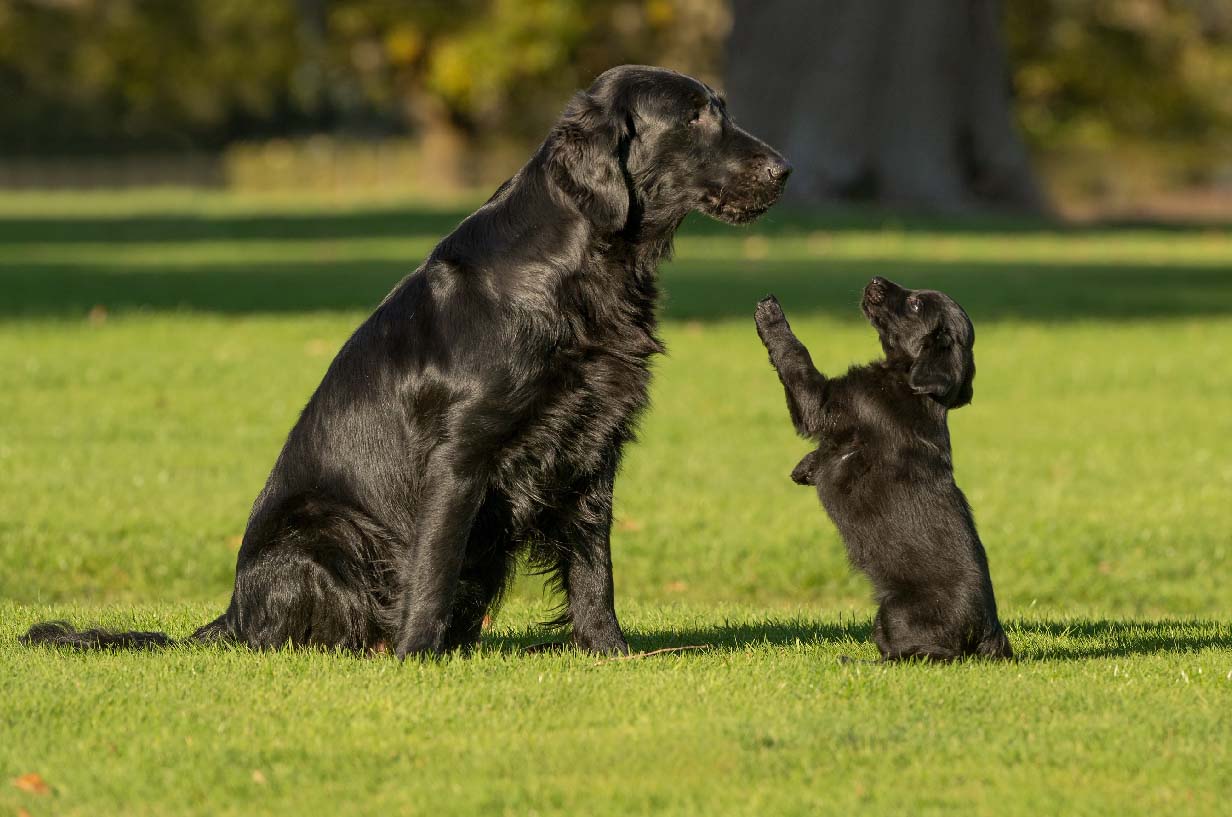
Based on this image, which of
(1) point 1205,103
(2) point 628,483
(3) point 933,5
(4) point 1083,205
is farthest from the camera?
(1) point 1205,103

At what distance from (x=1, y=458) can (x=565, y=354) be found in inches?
253

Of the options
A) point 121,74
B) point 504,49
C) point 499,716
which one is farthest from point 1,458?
point 121,74

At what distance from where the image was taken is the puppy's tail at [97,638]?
5.93m

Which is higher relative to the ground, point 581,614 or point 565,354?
point 565,354

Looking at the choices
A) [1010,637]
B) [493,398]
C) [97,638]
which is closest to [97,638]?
[97,638]

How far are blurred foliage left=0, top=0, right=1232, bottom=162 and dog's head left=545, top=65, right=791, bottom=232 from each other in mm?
44133

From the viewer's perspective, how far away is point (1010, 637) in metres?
6.51

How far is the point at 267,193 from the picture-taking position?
62219mm

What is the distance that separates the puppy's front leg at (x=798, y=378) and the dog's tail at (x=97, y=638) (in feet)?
6.80

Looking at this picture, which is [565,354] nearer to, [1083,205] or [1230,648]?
[1230,648]

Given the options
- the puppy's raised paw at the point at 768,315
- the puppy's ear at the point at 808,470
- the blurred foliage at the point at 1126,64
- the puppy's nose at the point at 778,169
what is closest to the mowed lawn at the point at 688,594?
the puppy's ear at the point at 808,470

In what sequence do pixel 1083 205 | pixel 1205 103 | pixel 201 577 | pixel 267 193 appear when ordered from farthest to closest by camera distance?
1. pixel 267 193
2. pixel 1205 103
3. pixel 1083 205
4. pixel 201 577

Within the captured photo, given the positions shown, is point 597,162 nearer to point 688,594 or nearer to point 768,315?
point 768,315

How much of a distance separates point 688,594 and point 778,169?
11.5 feet
